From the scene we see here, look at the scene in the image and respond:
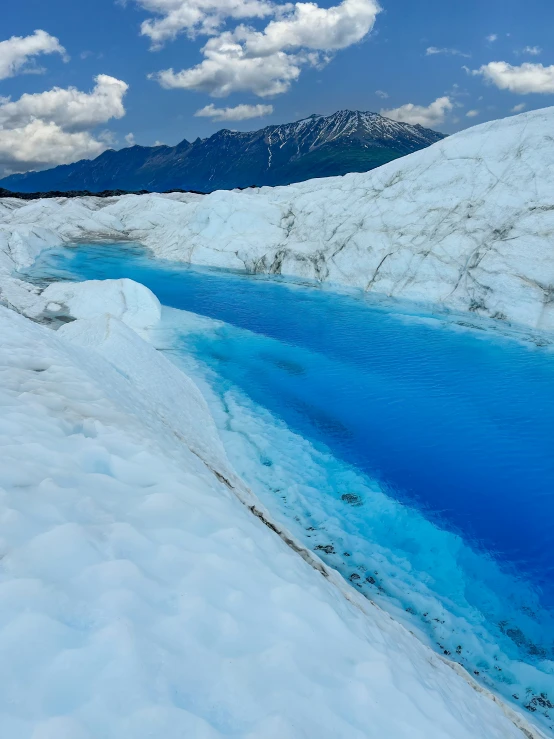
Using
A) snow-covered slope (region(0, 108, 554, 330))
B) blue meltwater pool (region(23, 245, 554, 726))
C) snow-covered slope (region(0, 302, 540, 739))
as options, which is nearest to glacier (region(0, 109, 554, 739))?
snow-covered slope (region(0, 302, 540, 739))

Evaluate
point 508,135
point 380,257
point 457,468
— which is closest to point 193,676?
point 457,468

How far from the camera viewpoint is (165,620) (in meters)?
3.48

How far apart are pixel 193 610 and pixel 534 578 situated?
21.9 ft

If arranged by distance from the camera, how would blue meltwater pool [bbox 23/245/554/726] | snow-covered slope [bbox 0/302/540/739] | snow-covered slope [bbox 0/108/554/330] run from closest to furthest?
snow-covered slope [bbox 0/302/540/739] → blue meltwater pool [bbox 23/245/554/726] → snow-covered slope [bbox 0/108/554/330]

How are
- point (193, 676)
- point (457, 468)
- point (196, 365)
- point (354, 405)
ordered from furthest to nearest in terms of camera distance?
point (196, 365) → point (354, 405) → point (457, 468) → point (193, 676)

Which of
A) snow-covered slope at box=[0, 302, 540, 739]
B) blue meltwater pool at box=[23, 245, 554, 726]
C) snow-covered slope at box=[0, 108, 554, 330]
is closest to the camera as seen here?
snow-covered slope at box=[0, 302, 540, 739]

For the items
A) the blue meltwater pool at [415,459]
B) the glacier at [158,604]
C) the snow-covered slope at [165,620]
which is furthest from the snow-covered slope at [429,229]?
the snow-covered slope at [165,620]

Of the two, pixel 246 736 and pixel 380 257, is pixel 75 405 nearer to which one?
pixel 246 736

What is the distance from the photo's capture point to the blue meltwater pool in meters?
7.05

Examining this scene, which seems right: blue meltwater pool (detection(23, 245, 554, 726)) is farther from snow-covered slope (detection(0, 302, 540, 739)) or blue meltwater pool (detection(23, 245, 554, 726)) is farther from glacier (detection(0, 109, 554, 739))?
snow-covered slope (detection(0, 302, 540, 739))

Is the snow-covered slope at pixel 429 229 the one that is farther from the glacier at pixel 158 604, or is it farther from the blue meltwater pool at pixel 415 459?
the glacier at pixel 158 604

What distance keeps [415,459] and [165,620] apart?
8.58 metres

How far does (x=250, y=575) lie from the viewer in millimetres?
4340

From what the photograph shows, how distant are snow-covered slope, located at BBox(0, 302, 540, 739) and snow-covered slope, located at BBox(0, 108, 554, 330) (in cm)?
1988
